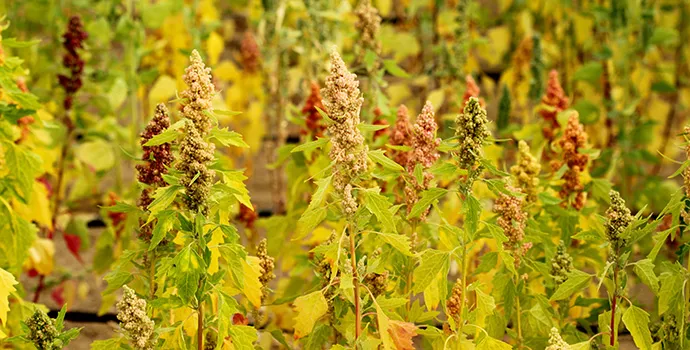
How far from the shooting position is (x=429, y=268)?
4.59 ft

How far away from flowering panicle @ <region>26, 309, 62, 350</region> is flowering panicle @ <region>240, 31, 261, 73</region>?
85.3 inches

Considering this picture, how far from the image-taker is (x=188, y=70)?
1.33 m

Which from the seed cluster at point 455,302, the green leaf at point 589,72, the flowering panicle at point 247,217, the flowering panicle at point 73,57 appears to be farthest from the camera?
the green leaf at point 589,72

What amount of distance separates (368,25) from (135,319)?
1023 mm

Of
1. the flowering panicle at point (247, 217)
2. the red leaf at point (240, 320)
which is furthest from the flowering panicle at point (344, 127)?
the flowering panicle at point (247, 217)

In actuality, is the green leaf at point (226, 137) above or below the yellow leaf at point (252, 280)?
above

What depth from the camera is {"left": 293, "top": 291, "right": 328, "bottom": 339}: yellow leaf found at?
4.61 ft

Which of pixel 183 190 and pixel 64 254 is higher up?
pixel 183 190

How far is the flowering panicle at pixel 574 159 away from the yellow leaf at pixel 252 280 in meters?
→ 0.65

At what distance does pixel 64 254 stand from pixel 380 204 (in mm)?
2218

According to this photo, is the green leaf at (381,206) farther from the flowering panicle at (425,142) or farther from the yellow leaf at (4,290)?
the yellow leaf at (4,290)

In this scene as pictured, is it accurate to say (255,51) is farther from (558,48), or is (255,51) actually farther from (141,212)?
(141,212)

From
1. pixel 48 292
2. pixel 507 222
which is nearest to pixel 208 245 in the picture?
pixel 507 222

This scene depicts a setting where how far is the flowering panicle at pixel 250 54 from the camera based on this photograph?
344 centimetres
